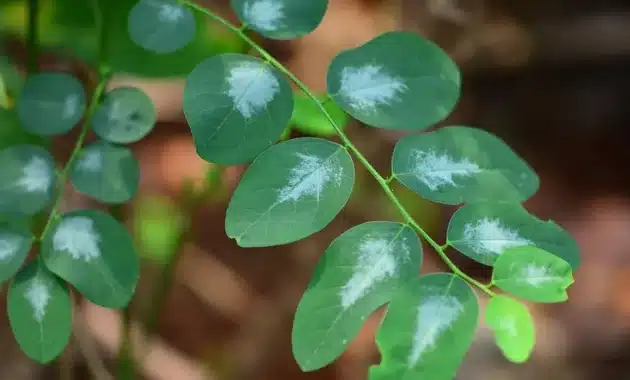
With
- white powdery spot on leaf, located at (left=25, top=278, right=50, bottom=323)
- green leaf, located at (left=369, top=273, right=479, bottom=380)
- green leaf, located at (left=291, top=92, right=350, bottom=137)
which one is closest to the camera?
green leaf, located at (left=369, top=273, right=479, bottom=380)

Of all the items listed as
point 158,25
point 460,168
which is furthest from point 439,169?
point 158,25

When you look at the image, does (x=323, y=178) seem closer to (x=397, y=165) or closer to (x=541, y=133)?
(x=397, y=165)

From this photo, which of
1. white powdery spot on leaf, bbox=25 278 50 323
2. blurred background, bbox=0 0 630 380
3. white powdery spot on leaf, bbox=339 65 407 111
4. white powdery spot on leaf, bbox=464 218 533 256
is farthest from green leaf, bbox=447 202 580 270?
blurred background, bbox=0 0 630 380

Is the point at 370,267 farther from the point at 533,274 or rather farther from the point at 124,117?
the point at 124,117

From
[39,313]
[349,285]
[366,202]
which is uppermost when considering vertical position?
[349,285]

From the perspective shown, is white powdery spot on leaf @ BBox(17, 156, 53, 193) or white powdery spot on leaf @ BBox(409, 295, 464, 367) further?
A: white powdery spot on leaf @ BBox(17, 156, 53, 193)

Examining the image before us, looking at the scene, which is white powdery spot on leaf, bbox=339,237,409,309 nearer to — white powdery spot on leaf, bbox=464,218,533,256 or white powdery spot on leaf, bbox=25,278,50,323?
white powdery spot on leaf, bbox=464,218,533,256
